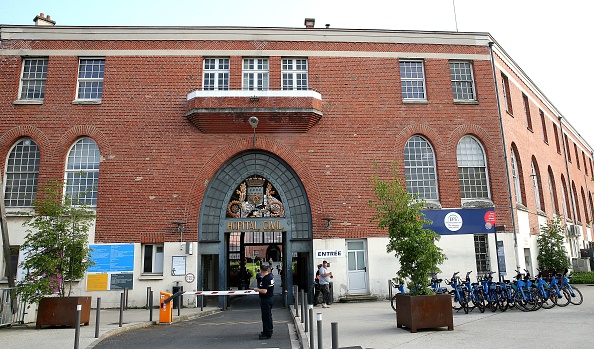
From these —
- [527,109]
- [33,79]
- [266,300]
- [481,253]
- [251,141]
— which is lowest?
[266,300]

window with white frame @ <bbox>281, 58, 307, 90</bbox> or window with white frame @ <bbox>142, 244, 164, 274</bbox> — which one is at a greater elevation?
window with white frame @ <bbox>281, 58, 307, 90</bbox>

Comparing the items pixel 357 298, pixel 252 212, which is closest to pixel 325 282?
pixel 357 298

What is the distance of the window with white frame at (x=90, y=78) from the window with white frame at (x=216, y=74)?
459 centimetres

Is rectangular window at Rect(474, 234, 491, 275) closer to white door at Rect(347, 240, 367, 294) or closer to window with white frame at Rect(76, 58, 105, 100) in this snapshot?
white door at Rect(347, 240, 367, 294)

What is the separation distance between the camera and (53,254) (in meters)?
12.5

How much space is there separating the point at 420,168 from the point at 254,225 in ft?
25.5

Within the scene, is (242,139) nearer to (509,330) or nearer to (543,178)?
(509,330)

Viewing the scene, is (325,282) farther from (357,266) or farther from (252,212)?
(252,212)

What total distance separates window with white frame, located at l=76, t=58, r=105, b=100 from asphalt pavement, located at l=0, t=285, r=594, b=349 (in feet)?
32.5

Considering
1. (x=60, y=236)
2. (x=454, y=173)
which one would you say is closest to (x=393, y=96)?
(x=454, y=173)

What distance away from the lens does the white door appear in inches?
713

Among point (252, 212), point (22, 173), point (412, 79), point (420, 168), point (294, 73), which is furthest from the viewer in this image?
point (412, 79)

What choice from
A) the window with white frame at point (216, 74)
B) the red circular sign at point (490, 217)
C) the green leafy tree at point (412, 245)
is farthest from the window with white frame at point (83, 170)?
the red circular sign at point (490, 217)

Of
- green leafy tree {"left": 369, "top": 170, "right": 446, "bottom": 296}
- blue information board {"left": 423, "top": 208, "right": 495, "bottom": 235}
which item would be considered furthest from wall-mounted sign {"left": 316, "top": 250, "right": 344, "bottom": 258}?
green leafy tree {"left": 369, "top": 170, "right": 446, "bottom": 296}
